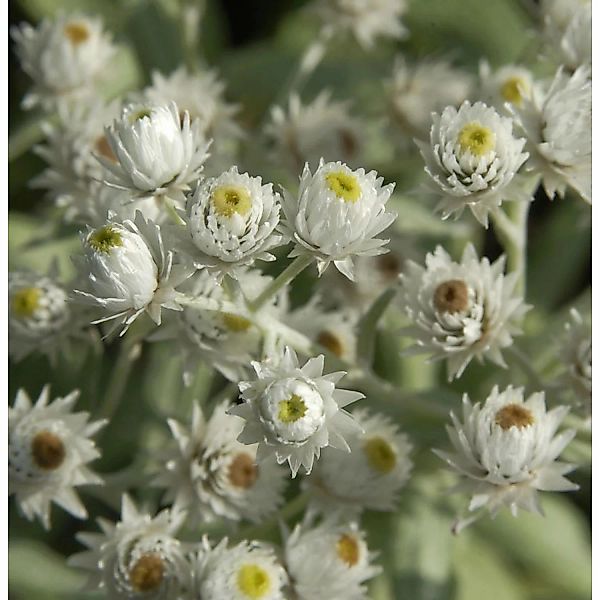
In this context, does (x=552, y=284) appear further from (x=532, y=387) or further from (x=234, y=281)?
(x=234, y=281)

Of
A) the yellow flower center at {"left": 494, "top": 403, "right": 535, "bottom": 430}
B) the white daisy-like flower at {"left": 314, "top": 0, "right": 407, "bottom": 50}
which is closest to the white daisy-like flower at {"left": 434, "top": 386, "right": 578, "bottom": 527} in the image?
the yellow flower center at {"left": 494, "top": 403, "right": 535, "bottom": 430}

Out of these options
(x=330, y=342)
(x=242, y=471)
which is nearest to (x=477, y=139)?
(x=330, y=342)

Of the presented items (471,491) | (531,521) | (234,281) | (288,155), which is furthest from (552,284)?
(234,281)

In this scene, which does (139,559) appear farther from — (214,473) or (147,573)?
(214,473)

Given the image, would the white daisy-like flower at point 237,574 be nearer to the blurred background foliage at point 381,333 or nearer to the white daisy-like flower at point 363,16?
the blurred background foliage at point 381,333

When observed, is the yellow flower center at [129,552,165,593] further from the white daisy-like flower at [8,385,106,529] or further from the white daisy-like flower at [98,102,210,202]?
the white daisy-like flower at [98,102,210,202]

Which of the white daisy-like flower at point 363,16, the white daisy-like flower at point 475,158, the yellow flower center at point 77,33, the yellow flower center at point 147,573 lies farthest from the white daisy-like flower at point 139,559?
the white daisy-like flower at point 363,16
